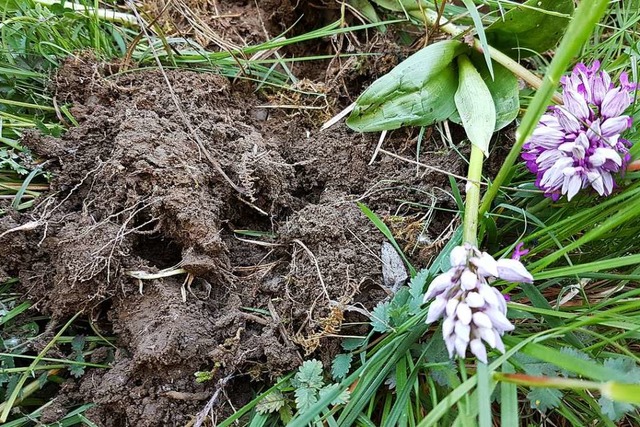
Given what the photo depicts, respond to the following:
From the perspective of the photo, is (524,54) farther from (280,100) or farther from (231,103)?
(231,103)

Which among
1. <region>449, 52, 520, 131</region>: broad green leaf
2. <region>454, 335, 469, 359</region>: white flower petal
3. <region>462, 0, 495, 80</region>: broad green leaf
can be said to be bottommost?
<region>454, 335, 469, 359</region>: white flower petal

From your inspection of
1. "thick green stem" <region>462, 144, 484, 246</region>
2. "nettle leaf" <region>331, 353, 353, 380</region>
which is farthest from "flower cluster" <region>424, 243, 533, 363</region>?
"nettle leaf" <region>331, 353, 353, 380</region>

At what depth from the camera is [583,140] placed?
95cm

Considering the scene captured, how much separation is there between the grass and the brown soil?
0.21ft

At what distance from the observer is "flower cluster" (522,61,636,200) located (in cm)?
95

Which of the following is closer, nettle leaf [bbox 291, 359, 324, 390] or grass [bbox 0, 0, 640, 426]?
grass [bbox 0, 0, 640, 426]

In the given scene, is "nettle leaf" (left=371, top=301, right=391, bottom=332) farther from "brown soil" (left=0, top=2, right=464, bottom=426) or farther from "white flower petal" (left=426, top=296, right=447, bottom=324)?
"white flower petal" (left=426, top=296, right=447, bottom=324)

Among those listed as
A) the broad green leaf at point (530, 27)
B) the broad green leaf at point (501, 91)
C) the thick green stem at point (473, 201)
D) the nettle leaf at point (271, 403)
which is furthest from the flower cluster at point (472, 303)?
the broad green leaf at point (530, 27)

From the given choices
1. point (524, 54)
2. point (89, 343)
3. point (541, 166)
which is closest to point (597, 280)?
point (541, 166)

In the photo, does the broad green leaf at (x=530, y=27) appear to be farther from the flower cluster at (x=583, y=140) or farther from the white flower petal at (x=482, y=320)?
the white flower petal at (x=482, y=320)

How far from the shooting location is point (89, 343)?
3.60ft

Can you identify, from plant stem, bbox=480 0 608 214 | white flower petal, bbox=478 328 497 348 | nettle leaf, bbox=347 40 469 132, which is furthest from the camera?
nettle leaf, bbox=347 40 469 132

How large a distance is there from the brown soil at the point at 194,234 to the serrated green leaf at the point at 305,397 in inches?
2.6

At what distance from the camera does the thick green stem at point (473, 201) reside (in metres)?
0.95
